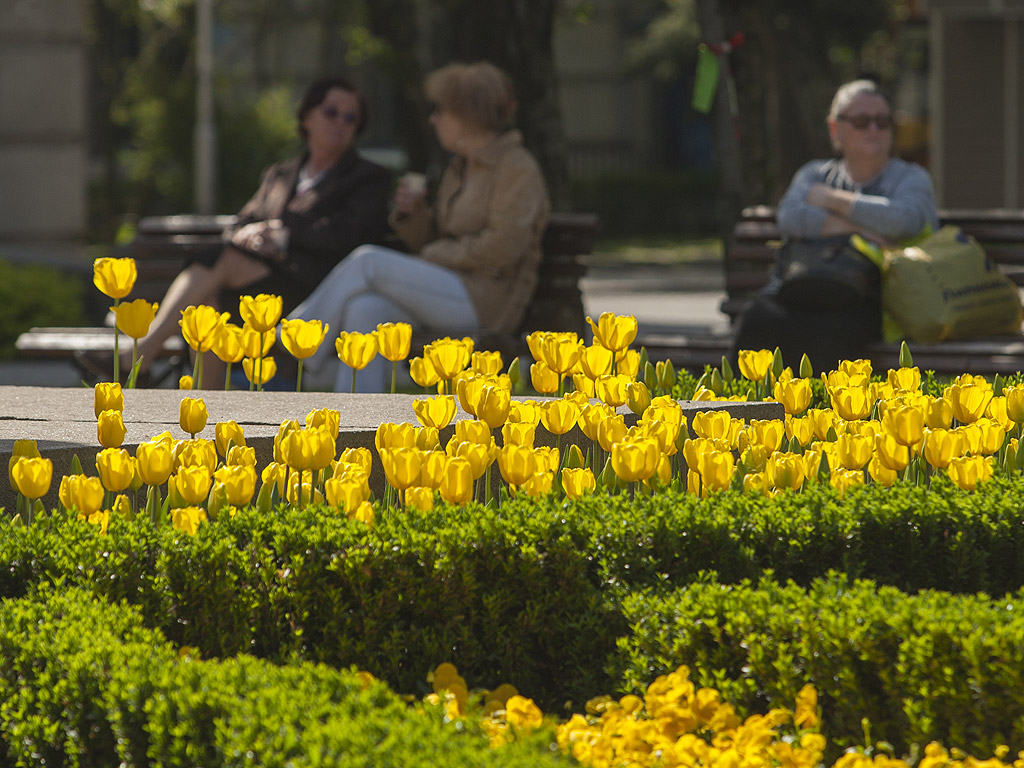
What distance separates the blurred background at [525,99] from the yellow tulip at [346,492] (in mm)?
6914

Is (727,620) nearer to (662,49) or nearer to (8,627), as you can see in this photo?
(8,627)

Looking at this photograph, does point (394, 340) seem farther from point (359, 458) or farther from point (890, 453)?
point (890, 453)

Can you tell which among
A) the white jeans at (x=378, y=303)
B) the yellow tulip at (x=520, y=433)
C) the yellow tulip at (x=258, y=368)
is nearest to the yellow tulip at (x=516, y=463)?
the yellow tulip at (x=520, y=433)

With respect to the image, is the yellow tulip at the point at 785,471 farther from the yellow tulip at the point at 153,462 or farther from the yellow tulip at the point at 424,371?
the yellow tulip at the point at 153,462

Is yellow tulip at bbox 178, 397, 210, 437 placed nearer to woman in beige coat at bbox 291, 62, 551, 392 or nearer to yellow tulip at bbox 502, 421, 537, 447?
yellow tulip at bbox 502, 421, 537, 447

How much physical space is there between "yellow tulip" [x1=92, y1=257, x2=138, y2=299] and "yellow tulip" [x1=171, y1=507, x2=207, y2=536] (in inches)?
55.5

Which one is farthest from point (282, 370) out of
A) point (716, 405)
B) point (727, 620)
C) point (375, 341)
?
point (727, 620)

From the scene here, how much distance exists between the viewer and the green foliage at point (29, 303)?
10586 millimetres

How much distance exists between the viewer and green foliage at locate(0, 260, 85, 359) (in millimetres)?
10586

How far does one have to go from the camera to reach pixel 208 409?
4254 millimetres

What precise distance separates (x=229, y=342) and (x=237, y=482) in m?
1.09

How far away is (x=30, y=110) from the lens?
38.5 feet

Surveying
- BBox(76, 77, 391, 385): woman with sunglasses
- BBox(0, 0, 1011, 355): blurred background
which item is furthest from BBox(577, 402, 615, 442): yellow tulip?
BBox(0, 0, 1011, 355): blurred background

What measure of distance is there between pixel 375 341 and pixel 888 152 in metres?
3.29
